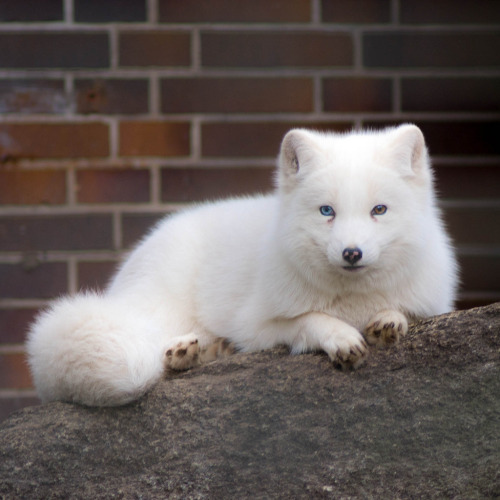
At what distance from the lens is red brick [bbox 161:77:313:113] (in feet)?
10.8

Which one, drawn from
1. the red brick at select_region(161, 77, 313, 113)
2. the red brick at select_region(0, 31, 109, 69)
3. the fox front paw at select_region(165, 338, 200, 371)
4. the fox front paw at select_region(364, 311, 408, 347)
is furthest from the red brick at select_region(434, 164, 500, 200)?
the red brick at select_region(0, 31, 109, 69)

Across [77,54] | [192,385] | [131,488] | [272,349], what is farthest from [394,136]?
[77,54]

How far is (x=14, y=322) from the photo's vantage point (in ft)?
11.0

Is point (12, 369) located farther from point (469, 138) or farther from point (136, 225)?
point (469, 138)

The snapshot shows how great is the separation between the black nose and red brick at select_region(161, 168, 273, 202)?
1308 mm

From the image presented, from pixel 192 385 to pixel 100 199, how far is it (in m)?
1.29

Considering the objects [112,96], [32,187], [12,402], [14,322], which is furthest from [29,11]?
[12,402]

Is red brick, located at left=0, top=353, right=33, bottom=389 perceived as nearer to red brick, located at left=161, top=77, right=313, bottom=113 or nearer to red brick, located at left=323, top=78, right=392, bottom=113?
red brick, located at left=161, top=77, right=313, bottom=113

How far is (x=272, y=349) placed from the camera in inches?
97.4

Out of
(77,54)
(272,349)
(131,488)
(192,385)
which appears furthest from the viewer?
(77,54)

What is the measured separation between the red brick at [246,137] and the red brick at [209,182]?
0.26 ft

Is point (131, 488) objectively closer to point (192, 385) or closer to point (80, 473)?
point (80, 473)

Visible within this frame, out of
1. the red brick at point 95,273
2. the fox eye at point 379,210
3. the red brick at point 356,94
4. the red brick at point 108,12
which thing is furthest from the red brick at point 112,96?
the fox eye at point 379,210

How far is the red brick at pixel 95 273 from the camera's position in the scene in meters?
3.34
